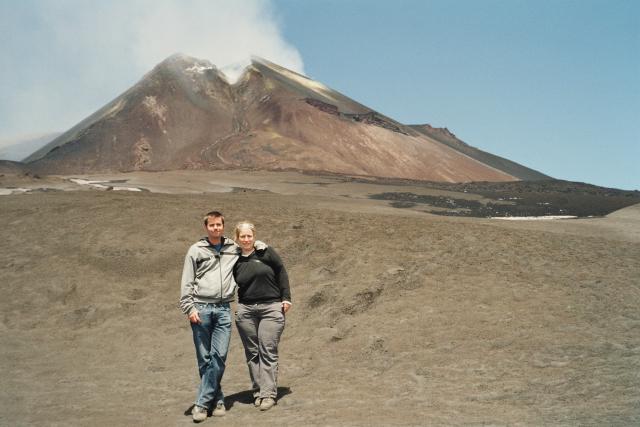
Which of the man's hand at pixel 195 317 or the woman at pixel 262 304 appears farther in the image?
the woman at pixel 262 304

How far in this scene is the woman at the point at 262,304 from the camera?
5.75 metres

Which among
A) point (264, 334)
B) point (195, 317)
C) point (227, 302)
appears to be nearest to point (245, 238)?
point (227, 302)

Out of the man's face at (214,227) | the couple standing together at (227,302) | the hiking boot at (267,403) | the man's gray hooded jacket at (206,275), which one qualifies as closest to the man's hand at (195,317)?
the couple standing together at (227,302)

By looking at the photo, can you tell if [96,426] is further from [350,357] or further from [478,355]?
[478,355]

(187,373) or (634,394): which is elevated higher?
(634,394)

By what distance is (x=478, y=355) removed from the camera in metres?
6.91

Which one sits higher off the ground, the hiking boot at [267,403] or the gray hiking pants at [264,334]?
the gray hiking pants at [264,334]

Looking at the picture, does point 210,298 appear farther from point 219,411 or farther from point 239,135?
point 239,135

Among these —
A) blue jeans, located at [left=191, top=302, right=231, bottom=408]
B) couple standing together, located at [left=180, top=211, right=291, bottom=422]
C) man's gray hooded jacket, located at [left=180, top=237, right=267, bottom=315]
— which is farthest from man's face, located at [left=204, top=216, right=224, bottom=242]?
blue jeans, located at [left=191, top=302, right=231, bottom=408]

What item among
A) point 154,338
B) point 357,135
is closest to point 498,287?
point 154,338

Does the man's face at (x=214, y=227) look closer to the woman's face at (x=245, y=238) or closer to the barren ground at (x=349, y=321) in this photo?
the woman's face at (x=245, y=238)

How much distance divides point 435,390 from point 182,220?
1041 cm

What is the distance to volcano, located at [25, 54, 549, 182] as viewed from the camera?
62688mm

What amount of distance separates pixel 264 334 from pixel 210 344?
512 mm
